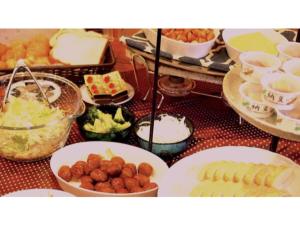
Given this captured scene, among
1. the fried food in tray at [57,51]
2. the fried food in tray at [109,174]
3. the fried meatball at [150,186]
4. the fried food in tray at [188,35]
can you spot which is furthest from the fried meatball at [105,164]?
the fried food in tray at [57,51]

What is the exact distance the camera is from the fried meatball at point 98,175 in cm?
119

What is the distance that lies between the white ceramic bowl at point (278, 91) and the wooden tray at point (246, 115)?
4 centimetres

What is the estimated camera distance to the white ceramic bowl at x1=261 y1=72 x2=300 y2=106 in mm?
923

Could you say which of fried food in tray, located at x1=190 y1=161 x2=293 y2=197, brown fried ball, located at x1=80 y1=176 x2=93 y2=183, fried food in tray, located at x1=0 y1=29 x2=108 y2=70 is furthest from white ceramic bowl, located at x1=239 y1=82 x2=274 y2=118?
fried food in tray, located at x1=0 y1=29 x2=108 y2=70

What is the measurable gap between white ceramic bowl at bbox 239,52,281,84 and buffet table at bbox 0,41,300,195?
42 centimetres

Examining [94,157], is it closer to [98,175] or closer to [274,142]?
[98,175]

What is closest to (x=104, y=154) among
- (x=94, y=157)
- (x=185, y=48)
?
(x=94, y=157)

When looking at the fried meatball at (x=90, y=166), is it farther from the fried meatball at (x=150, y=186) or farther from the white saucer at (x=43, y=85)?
the white saucer at (x=43, y=85)

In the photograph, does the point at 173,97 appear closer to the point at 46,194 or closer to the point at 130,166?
the point at 130,166

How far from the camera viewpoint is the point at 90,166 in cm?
124

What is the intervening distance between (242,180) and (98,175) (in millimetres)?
344

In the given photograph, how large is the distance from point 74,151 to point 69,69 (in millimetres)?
385
